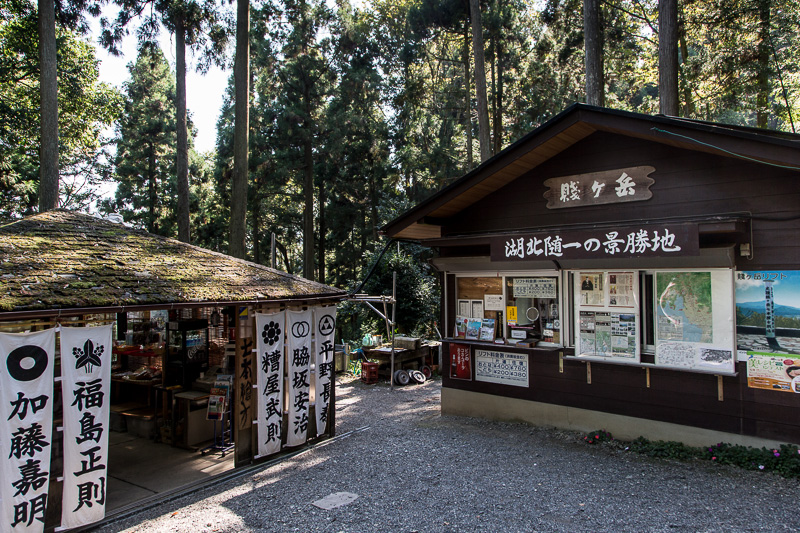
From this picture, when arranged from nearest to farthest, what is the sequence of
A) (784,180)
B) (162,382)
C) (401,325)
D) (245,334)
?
1. (784,180)
2. (245,334)
3. (162,382)
4. (401,325)

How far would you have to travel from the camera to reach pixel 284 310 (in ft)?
26.0

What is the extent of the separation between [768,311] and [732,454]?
6.97 feet

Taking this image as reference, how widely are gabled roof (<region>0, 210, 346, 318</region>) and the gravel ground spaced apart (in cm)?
271

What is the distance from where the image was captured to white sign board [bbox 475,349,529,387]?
29.4ft

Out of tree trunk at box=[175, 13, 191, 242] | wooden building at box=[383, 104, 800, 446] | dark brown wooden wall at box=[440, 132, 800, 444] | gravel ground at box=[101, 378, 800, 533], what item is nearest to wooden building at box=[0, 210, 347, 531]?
gravel ground at box=[101, 378, 800, 533]

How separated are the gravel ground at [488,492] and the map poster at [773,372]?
4.01 feet

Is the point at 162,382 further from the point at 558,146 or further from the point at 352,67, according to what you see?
the point at 352,67

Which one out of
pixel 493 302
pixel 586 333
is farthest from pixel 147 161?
pixel 586 333

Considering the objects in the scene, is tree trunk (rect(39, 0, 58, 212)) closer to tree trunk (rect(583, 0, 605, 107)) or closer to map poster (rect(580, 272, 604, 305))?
map poster (rect(580, 272, 604, 305))

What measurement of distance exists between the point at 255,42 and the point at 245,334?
22.8 metres

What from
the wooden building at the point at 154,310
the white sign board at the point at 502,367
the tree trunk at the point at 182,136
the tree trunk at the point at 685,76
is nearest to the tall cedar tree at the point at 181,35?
the tree trunk at the point at 182,136

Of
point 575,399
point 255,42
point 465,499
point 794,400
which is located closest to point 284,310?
point 465,499

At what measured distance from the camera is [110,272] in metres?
6.11

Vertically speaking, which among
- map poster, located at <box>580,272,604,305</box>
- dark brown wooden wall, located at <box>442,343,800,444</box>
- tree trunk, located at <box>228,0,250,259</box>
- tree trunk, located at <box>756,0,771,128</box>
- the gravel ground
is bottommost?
the gravel ground
